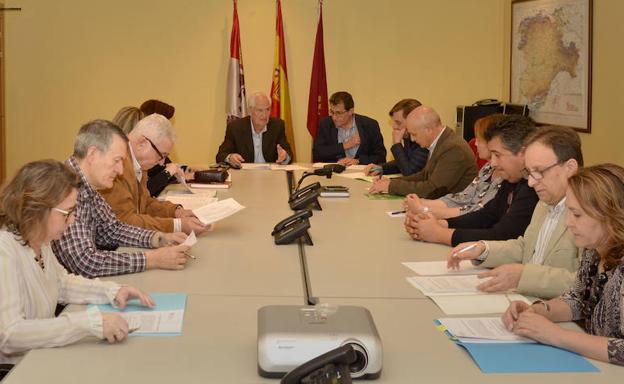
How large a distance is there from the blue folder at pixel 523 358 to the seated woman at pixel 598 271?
0.09 feet

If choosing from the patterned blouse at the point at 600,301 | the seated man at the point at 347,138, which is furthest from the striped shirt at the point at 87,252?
the seated man at the point at 347,138

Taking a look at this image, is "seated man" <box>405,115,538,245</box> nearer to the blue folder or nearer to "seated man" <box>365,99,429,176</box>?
the blue folder

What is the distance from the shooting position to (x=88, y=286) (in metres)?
2.65

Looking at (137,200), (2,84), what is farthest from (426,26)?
(137,200)

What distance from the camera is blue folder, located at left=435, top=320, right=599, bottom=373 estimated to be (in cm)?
209

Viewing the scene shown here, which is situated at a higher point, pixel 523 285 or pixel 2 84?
pixel 2 84

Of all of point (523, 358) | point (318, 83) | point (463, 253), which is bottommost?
point (523, 358)

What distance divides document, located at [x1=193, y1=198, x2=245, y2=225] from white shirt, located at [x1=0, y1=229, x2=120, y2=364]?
3.51ft

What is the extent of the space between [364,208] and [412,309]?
2097 millimetres

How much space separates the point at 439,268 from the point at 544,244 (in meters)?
0.42

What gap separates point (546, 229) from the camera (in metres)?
3.07

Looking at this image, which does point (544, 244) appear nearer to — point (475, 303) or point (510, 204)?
point (475, 303)

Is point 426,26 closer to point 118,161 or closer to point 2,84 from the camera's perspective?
point 2,84

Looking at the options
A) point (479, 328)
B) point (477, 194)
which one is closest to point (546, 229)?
point (479, 328)
